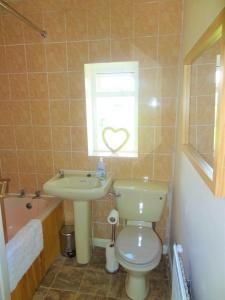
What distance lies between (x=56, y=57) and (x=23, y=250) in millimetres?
1645

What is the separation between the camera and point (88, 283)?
1.93 m

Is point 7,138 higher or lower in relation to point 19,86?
lower

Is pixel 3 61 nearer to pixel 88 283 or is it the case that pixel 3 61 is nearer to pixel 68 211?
A: pixel 68 211

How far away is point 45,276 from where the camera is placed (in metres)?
2.00

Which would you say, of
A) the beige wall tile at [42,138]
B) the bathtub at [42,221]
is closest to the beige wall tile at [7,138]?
the beige wall tile at [42,138]

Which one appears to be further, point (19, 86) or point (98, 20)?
point (19, 86)

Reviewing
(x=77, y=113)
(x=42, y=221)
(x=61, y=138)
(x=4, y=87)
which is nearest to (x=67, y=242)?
(x=42, y=221)

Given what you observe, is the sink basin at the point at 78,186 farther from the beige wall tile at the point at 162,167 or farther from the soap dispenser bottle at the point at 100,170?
the beige wall tile at the point at 162,167

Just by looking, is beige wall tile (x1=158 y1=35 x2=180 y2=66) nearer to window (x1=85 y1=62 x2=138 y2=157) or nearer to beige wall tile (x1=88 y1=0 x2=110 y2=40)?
window (x1=85 y1=62 x2=138 y2=157)

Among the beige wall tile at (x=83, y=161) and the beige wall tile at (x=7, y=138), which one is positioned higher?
the beige wall tile at (x=7, y=138)

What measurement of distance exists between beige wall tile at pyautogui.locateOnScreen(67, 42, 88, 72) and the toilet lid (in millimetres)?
1513

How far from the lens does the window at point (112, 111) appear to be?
2.21 metres

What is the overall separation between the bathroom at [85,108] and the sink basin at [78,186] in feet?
0.30

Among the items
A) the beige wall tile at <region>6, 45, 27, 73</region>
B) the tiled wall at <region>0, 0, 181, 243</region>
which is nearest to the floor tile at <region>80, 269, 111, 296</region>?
the tiled wall at <region>0, 0, 181, 243</region>
